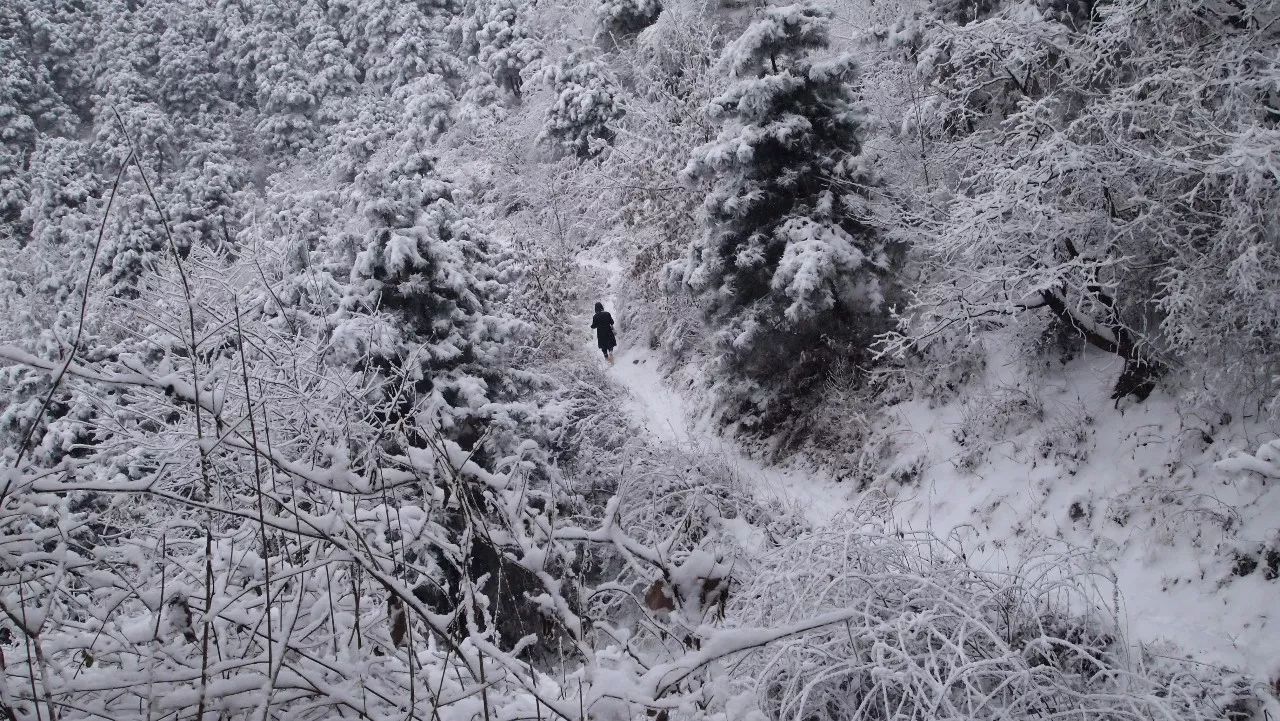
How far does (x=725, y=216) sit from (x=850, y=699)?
735cm

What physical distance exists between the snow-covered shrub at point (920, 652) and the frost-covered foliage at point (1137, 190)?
2.87 metres

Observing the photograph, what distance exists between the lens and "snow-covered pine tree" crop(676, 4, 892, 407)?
8523 millimetres

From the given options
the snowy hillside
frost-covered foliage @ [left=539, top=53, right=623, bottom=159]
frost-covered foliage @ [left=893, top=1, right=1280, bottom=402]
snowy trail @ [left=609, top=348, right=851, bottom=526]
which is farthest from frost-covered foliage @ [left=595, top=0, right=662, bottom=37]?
frost-covered foliage @ [left=893, top=1, right=1280, bottom=402]

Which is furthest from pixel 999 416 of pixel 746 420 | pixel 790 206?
pixel 790 206

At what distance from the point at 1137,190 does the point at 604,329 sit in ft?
32.1

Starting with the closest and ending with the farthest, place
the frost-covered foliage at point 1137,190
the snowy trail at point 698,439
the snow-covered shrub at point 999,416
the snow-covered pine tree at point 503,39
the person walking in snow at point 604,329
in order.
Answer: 1. the frost-covered foliage at point 1137,190
2. the snow-covered shrub at point 999,416
3. the snowy trail at point 698,439
4. the person walking in snow at point 604,329
5. the snow-covered pine tree at point 503,39

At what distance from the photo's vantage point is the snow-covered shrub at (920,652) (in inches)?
106

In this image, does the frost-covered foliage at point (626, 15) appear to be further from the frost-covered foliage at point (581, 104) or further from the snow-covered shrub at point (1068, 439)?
the snow-covered shrub at point (1068, 439)

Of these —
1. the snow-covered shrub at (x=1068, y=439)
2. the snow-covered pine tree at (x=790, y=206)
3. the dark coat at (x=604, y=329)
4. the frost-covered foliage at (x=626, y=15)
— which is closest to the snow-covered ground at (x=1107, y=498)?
the snow-covered shrub at (x=1068, y=439)

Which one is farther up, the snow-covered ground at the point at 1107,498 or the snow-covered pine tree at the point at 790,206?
the snow-covered pine tree at the point at 790,206

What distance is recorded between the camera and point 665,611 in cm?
195

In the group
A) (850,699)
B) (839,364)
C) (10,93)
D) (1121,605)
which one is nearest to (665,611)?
(850,699)

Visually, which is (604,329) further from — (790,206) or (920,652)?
(920,652)

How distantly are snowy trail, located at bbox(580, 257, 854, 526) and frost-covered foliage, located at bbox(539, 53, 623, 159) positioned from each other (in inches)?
237
